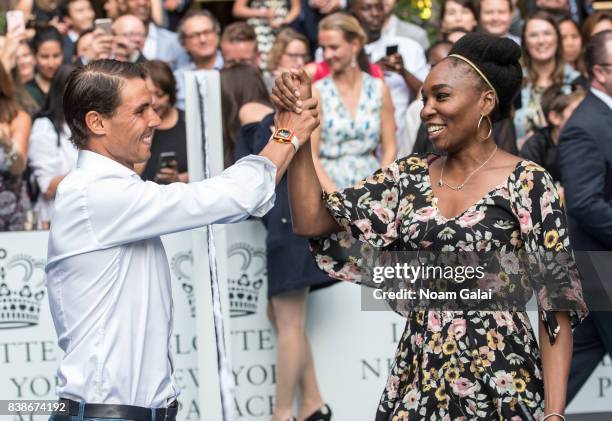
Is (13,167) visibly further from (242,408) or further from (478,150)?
(478,150)

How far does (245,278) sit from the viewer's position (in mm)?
6492

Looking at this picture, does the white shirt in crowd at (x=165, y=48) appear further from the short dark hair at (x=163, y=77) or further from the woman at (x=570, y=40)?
the woman at (x=570, y=40)

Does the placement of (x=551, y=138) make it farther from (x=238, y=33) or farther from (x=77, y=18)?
(x=77, y=18)

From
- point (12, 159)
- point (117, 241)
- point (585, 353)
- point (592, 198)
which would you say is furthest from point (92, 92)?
point (12, 159)

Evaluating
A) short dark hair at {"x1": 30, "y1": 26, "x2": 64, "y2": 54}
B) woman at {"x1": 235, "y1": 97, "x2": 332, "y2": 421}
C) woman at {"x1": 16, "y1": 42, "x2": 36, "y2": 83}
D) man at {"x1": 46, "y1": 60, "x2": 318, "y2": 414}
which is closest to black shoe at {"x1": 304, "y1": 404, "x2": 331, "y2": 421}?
woman at {"x1": 235, "y1": 97, "x2": 332, "y2": 421}

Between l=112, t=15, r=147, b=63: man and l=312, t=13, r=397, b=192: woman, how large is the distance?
1843 mm

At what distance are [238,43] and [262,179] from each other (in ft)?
16.7

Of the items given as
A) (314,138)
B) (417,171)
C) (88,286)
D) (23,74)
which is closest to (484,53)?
(417,171)

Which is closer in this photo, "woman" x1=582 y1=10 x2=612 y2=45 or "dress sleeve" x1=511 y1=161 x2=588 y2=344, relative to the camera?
"dress sleeve" x1=511 y1=161 x2=588 y2=344

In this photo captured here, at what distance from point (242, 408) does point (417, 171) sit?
3066 millimetres

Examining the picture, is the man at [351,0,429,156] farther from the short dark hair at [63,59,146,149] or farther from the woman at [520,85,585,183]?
the short dark hair at [63,59,146,149]

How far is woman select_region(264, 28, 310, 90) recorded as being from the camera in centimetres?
855

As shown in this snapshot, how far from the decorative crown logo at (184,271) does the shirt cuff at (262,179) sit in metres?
2.90

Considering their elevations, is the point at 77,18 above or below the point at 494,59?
above
